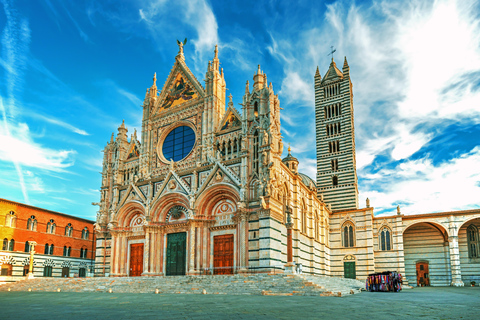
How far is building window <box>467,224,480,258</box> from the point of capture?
40.5 meters

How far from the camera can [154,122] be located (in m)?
36.8

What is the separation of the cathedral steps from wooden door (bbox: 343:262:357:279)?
18685 mm

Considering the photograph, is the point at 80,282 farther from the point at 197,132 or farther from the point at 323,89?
the point at 323,89

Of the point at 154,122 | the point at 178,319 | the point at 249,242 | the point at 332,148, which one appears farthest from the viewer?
the point at 332,148

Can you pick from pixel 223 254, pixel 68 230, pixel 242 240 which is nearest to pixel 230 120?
pixel 242 240

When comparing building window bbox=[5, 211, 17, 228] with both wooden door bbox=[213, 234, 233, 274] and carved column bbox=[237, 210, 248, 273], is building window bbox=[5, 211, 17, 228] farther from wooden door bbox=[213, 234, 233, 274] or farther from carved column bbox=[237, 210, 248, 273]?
carved column bbox=[237, 210, 248, 273]

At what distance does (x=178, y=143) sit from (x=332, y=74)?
26721mm

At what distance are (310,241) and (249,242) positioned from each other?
470 inches

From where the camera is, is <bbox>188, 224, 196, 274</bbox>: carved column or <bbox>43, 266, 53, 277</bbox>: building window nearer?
<bbox>188, 224, 196, 274</bbox>: carved column

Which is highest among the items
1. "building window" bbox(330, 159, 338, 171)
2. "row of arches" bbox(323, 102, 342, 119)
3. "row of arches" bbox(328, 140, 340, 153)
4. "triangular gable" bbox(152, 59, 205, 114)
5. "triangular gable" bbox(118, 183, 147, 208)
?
"row of arches" bbox(323, 102, 342, 119)

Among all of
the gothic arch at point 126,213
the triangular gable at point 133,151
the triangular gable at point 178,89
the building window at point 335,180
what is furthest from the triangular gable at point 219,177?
the building window at point 335,180

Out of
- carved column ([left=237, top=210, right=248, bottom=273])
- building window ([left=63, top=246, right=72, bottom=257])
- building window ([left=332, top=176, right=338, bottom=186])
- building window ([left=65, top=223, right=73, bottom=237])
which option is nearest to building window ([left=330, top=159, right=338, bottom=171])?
building window ([left=332, top=176, right=338, bottom=186])

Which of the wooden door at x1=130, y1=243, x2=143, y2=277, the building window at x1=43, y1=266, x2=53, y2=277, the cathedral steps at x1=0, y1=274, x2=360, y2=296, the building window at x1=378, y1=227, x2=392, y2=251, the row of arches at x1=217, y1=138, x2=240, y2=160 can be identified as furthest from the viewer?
the building window at x1=378, y1=227, x2=392, y2=251

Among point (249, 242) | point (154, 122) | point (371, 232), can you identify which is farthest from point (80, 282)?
point (371, 232)
